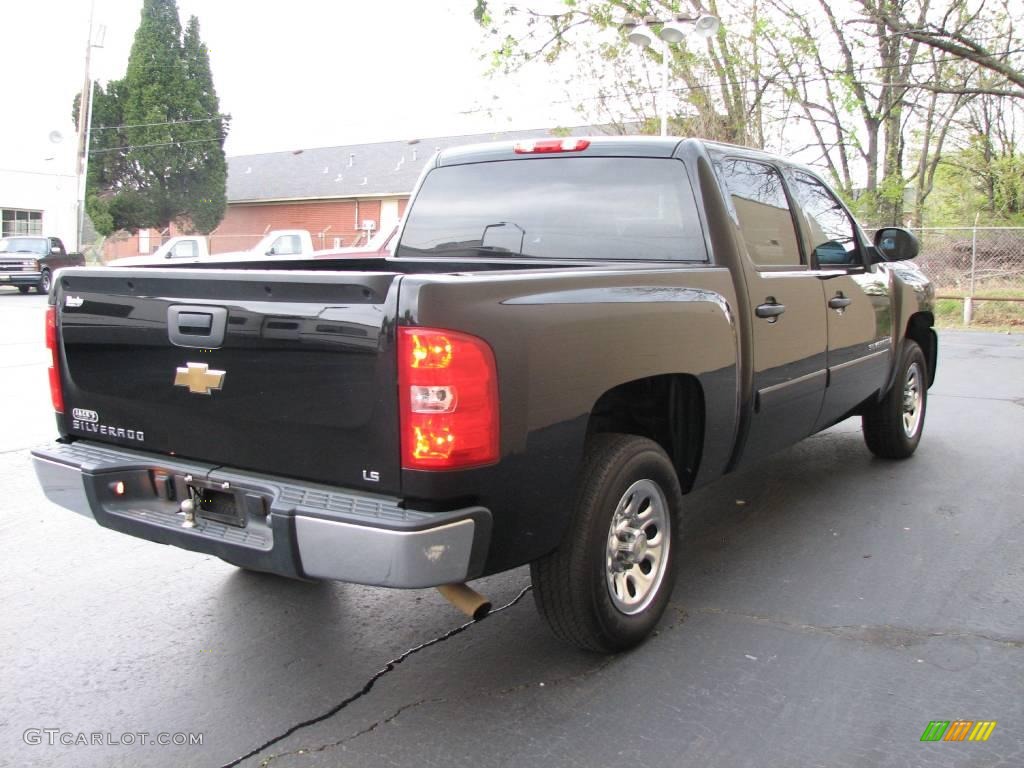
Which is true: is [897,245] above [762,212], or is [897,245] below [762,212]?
below

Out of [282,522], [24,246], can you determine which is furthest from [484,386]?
[24,246]

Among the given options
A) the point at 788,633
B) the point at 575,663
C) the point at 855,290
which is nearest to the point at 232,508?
the point at 575,663

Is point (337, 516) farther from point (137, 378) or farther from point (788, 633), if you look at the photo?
point (788, 633)

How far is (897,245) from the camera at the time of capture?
558 cm

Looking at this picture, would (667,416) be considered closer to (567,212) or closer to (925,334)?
(567,212)

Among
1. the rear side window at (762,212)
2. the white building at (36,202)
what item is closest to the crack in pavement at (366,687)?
the rear side window at (762,212)

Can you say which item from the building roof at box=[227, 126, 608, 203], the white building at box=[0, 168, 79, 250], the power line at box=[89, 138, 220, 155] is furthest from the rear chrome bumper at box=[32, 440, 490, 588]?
the power line at box=[89, 138, 220, 155]

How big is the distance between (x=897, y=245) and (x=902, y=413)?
4.20 ft

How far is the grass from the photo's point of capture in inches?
717

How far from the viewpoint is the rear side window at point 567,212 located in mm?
4156

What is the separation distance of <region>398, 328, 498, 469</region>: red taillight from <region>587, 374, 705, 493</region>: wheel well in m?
0.90

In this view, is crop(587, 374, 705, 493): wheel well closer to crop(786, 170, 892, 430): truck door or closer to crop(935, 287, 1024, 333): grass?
crop(786, 170, 892, 430): truck door

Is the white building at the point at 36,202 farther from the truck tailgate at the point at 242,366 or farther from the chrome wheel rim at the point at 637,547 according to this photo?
the chrome wheel rim at the point at 637,547

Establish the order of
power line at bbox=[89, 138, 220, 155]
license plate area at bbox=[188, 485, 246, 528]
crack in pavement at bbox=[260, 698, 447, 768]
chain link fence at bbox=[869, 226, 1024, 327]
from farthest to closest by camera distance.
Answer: power line at bbox=[89, 138, 220, 155] < chain link fence at bbox=[869, 226, 1024, 327] < license plate area at bbox=[188, 485, 246, 528] < crack in pavement at bbox=[260, 698, 447, 768]
